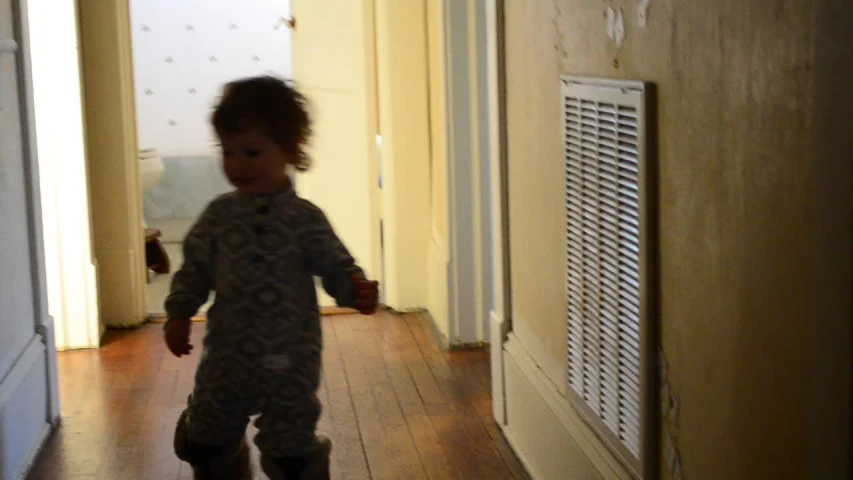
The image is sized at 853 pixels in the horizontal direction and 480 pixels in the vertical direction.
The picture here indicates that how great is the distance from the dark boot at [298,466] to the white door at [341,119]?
2564mm

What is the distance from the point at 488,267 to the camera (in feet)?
13.2

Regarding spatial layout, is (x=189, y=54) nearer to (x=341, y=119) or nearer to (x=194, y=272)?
(x=341, y=119)

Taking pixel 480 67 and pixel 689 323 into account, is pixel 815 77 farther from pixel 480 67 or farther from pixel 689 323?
pixel 480 67

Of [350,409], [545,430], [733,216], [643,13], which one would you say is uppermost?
[643,13]

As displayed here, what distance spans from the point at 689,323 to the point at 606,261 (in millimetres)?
416

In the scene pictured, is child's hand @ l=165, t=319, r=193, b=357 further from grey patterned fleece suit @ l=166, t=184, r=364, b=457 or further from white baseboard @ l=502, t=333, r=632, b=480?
white baseboard @ l=502, t=333, r=632, b=480

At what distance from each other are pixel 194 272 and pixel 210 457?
0.36 m

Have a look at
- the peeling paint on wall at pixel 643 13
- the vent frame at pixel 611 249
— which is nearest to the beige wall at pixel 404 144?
the vent frame at pixel 611 249

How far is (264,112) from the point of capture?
2137mm

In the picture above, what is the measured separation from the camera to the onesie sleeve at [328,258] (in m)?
2.16

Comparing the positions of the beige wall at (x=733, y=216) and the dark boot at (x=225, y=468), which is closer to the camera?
the beige wall at (x=733, y=216)

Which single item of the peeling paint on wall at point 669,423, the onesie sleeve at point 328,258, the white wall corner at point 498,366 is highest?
the onesie sleeve at point 328,258

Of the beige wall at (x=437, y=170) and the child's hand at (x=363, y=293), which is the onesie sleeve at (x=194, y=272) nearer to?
the child's hand at (x=363, y=293)

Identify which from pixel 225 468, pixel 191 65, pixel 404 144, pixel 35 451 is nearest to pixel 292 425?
pixel 225 468
